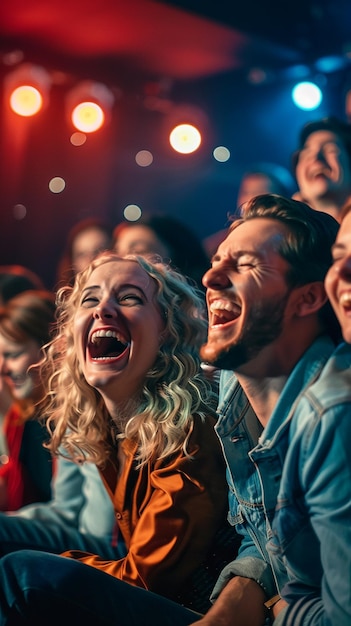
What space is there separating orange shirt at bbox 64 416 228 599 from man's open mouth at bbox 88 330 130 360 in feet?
0.85

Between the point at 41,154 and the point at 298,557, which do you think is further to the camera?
the point at 41,154

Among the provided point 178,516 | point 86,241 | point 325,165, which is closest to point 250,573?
point 178,516

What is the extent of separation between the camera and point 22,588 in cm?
169

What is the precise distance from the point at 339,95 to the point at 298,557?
9.77 feet

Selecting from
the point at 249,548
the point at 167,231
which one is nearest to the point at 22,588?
the point at 249,548

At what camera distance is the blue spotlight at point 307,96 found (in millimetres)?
4129

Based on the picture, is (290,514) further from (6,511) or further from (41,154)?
(41,154)

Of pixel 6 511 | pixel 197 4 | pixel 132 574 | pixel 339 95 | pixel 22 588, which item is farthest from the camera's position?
pixel 339 95

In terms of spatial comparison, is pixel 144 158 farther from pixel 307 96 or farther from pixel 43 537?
pixel 43 537

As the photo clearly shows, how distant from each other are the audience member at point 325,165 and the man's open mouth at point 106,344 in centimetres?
87

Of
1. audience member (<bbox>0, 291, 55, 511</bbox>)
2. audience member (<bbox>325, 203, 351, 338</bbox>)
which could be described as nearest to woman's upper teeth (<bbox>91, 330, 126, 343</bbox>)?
audience member (<bbox>325, 203, 351, 338</bbox>)

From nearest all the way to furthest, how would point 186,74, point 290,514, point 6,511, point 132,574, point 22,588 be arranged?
1. point 290,514
2. point 22,588
3. point 132,574
4. point 6,511
5. point 186,74

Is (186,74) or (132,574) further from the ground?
(186,74)

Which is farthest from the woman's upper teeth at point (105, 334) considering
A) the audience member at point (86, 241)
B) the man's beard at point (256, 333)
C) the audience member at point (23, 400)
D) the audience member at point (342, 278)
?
the audience member at point (86, 241)
